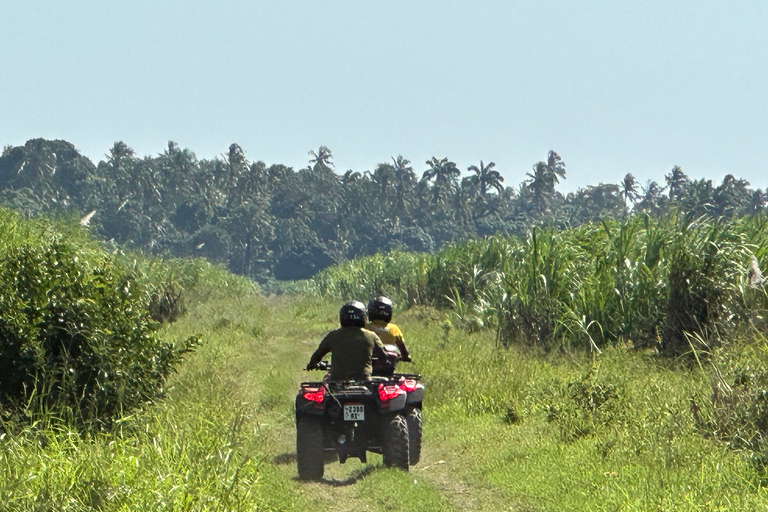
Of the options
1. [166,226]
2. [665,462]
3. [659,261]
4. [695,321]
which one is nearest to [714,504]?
[665,462]

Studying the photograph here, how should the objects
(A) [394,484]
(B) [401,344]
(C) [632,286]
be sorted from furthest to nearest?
(C) [632,286]
(B) [401,344]
(A) [394,484]

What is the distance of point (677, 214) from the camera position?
713 inches

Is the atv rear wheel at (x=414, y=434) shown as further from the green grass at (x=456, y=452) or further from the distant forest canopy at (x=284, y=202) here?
the distant forest canopy at (x=284, y=202)

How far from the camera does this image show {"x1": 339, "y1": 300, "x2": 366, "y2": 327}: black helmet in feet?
31.4

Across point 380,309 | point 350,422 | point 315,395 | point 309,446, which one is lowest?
point 309,446

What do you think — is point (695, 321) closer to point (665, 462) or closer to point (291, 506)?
point (665, 462)

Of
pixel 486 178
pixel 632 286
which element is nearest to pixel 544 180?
pixel 486 178

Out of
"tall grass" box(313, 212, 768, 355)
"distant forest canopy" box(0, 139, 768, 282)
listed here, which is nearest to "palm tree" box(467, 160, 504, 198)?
"distant forest canopy" box(0, 139, 768, 282)

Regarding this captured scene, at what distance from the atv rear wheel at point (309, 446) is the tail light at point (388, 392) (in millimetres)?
657

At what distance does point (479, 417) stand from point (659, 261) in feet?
21.8

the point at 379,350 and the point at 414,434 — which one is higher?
the point at 379,350

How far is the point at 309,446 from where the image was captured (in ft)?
30.3

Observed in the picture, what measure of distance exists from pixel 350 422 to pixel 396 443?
50cm

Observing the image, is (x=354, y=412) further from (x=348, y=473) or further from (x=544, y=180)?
(x=544, y=180)
